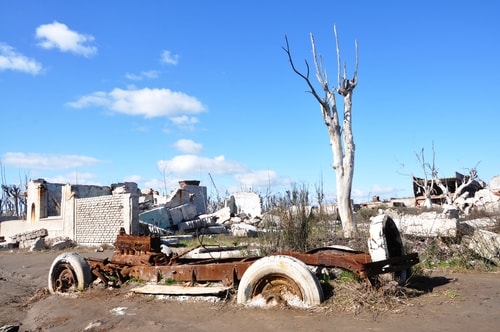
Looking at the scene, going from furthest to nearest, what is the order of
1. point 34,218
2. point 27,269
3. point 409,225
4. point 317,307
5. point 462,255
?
1. point 34,218
2. point 27,269
3. point 409,225
4. point 462,255
5. point 317,307

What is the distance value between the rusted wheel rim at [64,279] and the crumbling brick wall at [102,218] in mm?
9431

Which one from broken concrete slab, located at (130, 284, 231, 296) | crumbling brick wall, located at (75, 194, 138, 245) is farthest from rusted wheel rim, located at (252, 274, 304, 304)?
crumbling brick wall, located at (75, 194, 138, 245)

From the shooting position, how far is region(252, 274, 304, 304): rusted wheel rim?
503 cm

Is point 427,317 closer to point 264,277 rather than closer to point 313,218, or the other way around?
point 264,277

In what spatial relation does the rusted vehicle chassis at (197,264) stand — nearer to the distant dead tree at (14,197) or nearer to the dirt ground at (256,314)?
the dirt ground at (256,314)

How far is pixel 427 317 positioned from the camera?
4.48 meters

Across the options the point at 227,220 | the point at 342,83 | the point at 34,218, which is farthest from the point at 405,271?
the point at 34,218

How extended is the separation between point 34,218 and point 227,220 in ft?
32.5

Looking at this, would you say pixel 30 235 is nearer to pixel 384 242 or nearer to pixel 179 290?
pixel 179 290

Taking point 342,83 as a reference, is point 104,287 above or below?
below

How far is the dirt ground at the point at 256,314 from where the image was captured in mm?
4391

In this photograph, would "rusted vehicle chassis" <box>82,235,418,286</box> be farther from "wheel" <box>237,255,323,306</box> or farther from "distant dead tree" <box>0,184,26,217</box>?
"distant dead tree" <box>0,184,26,217</box>

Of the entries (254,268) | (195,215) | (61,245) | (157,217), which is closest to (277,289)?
(254,268)

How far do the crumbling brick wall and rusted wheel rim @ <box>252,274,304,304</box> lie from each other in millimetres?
12638
